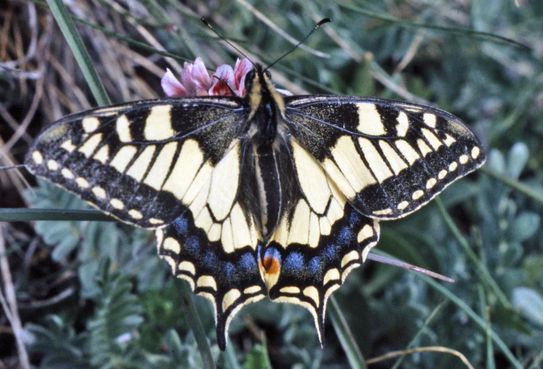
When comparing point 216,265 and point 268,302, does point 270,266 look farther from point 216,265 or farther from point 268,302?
point 268,302

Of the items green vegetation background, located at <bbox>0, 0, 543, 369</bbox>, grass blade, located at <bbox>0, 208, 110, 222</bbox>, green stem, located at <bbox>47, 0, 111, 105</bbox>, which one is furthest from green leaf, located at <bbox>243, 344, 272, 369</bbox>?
green stem, located at <bbox>47, 0, 111, 105</bbox>

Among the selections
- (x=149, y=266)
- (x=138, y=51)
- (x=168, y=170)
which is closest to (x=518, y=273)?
(x=149, y=266)

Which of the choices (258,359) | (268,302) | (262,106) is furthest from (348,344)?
(262,106)

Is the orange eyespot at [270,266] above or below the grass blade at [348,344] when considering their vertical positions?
above

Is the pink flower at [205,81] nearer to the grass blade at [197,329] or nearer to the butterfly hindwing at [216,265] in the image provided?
the butterfly hindwing at [216,265]

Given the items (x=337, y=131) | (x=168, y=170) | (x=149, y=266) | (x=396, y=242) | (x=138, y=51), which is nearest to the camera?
(x=168, y=170)

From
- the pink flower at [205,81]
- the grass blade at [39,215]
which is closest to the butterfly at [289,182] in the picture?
the pink flower at [205,81]

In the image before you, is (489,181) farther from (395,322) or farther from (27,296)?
(27,296)
